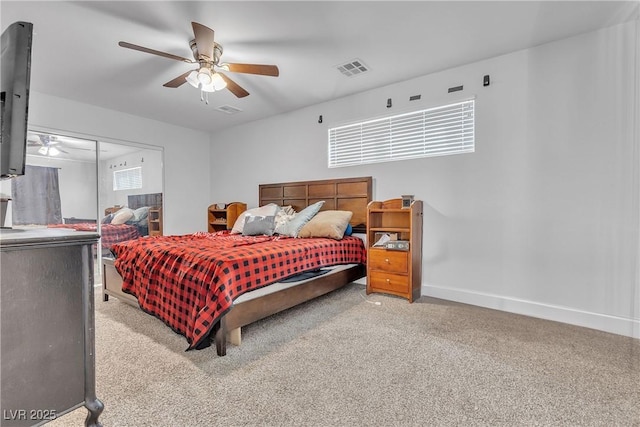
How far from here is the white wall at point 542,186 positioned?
7.96 feet

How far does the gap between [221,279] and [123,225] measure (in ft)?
11.5

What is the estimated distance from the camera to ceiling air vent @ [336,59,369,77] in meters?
3.08

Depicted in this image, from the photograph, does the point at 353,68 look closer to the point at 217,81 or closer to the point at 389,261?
the point at 217,81

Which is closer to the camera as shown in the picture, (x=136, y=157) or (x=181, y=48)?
(x=181, y=48)

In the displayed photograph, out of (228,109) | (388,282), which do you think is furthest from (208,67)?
(388,282)

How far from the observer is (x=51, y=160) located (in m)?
3.85

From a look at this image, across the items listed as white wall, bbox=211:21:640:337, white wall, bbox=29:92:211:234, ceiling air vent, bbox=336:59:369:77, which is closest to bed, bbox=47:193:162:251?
white wall, bbox=29:92:211:234

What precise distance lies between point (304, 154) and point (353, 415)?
3.61 metres

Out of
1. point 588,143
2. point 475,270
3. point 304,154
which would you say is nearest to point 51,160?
point 304,154

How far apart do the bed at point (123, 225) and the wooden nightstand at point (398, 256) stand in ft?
11.7

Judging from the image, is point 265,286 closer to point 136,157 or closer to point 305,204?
point 305,204

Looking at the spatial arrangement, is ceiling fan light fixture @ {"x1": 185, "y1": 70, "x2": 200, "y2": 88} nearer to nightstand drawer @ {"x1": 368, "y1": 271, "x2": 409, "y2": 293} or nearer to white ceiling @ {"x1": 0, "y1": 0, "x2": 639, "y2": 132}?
white ceiling @ {"x1": 0, "y1": 0, "x2": 639, "y2": 132}

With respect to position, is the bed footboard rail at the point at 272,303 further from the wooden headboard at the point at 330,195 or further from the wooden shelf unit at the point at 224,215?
the wooden shelf unit at the point at 224,215

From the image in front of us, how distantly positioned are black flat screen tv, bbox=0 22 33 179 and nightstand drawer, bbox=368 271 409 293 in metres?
3.03
